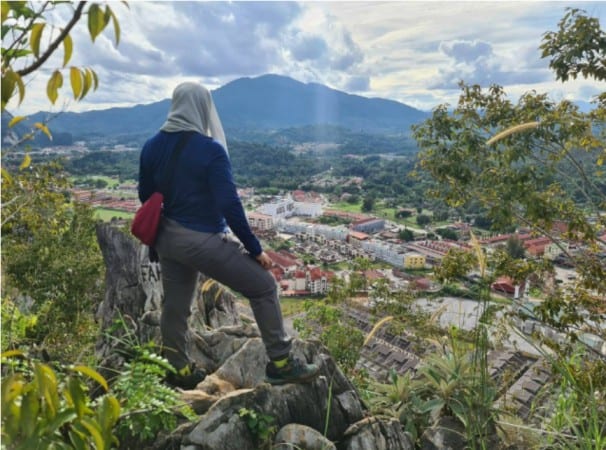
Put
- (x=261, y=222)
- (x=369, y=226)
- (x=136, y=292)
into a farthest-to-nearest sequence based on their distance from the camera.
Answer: (x=369, y=226), (x=261, y=222), (x=136, y=292)

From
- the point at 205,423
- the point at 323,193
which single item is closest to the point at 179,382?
the point at 205,423

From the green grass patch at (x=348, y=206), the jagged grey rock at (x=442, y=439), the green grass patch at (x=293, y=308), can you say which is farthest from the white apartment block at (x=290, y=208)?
the jagged grey rock at (x=442, y=439)

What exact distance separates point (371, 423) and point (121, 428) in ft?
3.84

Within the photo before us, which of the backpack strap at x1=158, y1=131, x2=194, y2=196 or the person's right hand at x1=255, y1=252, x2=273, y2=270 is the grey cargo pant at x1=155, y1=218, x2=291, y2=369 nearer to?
the person's right hand at x1=255, y1=252, x2=273, y2=270

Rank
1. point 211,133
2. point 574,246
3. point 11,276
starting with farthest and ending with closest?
point 11,276 → point 574,246 → point 211,133

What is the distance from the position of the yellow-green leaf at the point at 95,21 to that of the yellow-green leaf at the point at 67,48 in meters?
0.05

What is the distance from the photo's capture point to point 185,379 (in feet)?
8.48

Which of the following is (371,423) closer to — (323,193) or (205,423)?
(205,423)

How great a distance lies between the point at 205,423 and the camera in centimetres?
212

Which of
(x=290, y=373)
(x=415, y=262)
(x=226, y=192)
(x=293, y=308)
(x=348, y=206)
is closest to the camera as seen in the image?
(x=226, y=192)

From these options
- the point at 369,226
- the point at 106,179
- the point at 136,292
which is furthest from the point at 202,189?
the point at 369,226

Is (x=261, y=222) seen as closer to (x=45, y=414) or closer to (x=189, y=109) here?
(x=189, y=109)

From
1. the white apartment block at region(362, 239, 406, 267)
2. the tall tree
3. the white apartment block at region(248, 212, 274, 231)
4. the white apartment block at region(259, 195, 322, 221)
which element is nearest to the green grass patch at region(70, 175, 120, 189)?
the white apartment block at region(248, 212, 274, 231)

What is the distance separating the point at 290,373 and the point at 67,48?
191 cm
